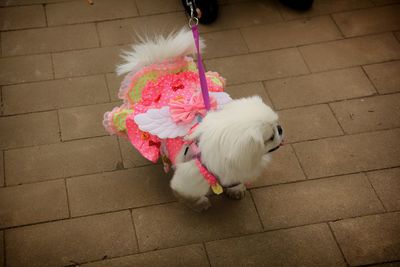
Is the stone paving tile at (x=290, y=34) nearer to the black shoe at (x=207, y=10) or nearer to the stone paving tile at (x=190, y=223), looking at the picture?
the black shoe at (x=207, y=10)

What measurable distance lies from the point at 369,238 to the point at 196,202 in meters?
0.84

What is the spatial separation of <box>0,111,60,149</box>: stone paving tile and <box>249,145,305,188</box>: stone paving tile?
1148mm

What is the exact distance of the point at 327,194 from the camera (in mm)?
2377

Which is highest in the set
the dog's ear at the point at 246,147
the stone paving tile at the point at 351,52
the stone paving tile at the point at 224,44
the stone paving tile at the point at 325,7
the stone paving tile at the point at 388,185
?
the dog's ear at the point at 246,147

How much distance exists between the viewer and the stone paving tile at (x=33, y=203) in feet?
7.41

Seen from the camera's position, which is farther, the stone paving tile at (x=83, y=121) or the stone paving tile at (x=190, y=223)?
the stone paving tile at (x=83, y=121)

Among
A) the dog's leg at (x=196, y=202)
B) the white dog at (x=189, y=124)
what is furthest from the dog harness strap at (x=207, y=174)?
the dog's leg at (x=196, y=202)

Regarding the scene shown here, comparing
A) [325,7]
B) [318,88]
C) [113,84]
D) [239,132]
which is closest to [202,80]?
[239,132]

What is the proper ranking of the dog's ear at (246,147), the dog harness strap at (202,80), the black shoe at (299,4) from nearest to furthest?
1. the dog's ear at (246,147)
2. the dog harness strap at (202,80)
3. the black shoe at (299,4)

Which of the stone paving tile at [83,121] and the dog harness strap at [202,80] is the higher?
the dog harness strap at [202,80]

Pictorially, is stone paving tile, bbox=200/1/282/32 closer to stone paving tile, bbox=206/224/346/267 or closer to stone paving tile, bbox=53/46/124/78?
stone paving tile, bbox=53/46/124/78

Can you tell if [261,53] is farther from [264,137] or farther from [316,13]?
[264,137]

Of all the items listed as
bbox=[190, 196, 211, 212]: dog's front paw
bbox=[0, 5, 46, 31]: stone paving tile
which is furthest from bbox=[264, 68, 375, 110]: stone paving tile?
bbox=[0, 5, 46, 31]: stone paving tile

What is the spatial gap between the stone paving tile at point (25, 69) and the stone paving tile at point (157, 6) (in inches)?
30.1
